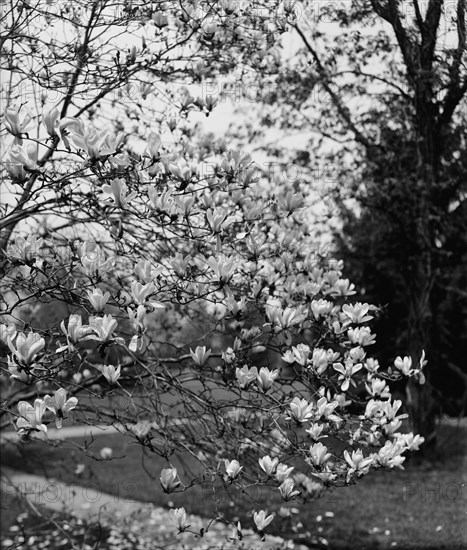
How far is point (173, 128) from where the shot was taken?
13.0ft

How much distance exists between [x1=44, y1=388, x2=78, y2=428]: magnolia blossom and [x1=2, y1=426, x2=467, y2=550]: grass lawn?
2654mm

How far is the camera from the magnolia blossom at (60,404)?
7.80 ft

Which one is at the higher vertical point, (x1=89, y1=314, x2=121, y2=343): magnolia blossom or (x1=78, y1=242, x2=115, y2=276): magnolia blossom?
(x1=78, y1=242, x2=115, y2=276): magnolia blossom

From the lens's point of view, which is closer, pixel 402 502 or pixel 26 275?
pixel 26 275

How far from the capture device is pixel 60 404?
2398mm

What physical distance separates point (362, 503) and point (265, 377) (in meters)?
5.58

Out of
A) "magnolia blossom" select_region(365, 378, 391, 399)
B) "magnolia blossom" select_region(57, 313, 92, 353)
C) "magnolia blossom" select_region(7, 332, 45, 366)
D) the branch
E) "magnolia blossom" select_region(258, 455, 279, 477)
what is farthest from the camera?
the branch

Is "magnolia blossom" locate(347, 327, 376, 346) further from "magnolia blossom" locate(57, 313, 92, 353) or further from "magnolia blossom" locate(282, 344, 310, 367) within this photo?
"magnolia blossom" locate(57, 313, 92, 353)

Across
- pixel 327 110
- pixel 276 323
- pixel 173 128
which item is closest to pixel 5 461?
pixel 327 110

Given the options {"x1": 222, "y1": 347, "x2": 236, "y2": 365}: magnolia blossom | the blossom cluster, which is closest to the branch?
the blossom cluster

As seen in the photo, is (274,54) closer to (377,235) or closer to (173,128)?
(173,128)

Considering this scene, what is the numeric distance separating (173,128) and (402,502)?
5564 millimetres

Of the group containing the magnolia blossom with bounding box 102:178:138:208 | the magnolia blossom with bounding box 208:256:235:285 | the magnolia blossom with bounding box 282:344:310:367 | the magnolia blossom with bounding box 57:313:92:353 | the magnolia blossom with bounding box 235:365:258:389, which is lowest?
the magnolia blossom with bounding box 235:365:258:389

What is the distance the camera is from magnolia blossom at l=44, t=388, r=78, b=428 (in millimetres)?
2377
